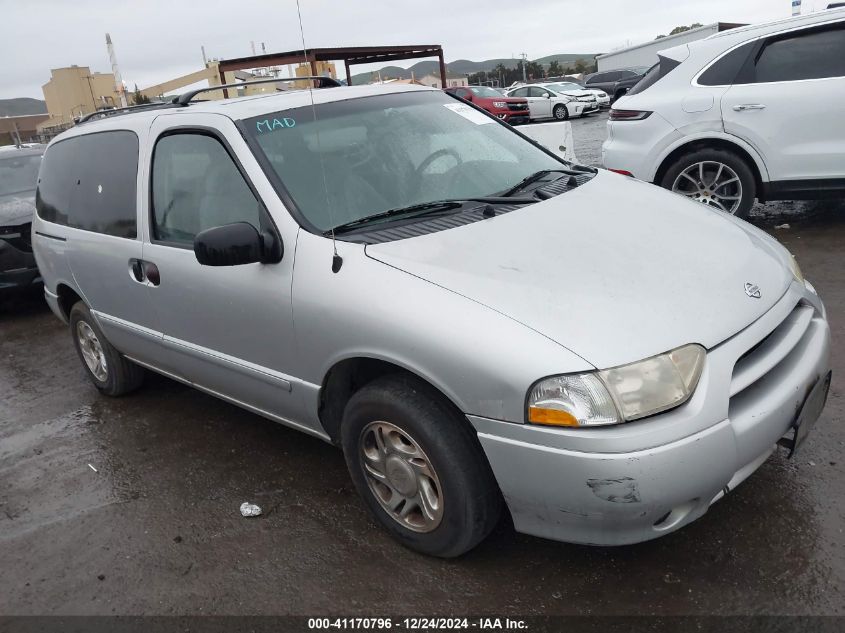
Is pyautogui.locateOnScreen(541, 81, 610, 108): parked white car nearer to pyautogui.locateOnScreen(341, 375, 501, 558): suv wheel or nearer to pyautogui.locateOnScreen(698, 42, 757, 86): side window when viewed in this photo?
pyautogui.locateOnScreen(698, 42, 757, 86): side window

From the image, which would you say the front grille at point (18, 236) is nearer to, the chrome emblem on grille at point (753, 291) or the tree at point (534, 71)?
the chrome emblem on grille at point (753, 291)

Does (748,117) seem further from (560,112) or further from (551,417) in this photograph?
(560,112)

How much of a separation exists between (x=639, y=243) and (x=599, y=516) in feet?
3.50

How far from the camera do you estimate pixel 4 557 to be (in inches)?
123

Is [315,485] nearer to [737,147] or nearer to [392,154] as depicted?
[392,154]

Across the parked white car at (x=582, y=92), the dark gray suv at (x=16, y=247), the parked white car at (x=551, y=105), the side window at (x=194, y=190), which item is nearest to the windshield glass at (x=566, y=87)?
the parked white car at (x=582, y=92)

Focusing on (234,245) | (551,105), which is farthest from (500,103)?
(234,245)

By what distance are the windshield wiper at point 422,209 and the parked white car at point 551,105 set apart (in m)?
22.8

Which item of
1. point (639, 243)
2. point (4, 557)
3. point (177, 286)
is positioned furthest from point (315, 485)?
point (639, 243)

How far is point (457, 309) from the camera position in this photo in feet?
7.67

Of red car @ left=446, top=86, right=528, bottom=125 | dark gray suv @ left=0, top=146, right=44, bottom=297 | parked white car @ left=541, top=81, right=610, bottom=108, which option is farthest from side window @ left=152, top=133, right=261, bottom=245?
parked white car @ left=541, top=81, right=610, bottom=108

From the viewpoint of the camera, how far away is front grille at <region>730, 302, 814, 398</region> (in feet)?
7.51

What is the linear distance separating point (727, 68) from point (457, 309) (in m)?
5.00

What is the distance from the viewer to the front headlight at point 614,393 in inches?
83.2
